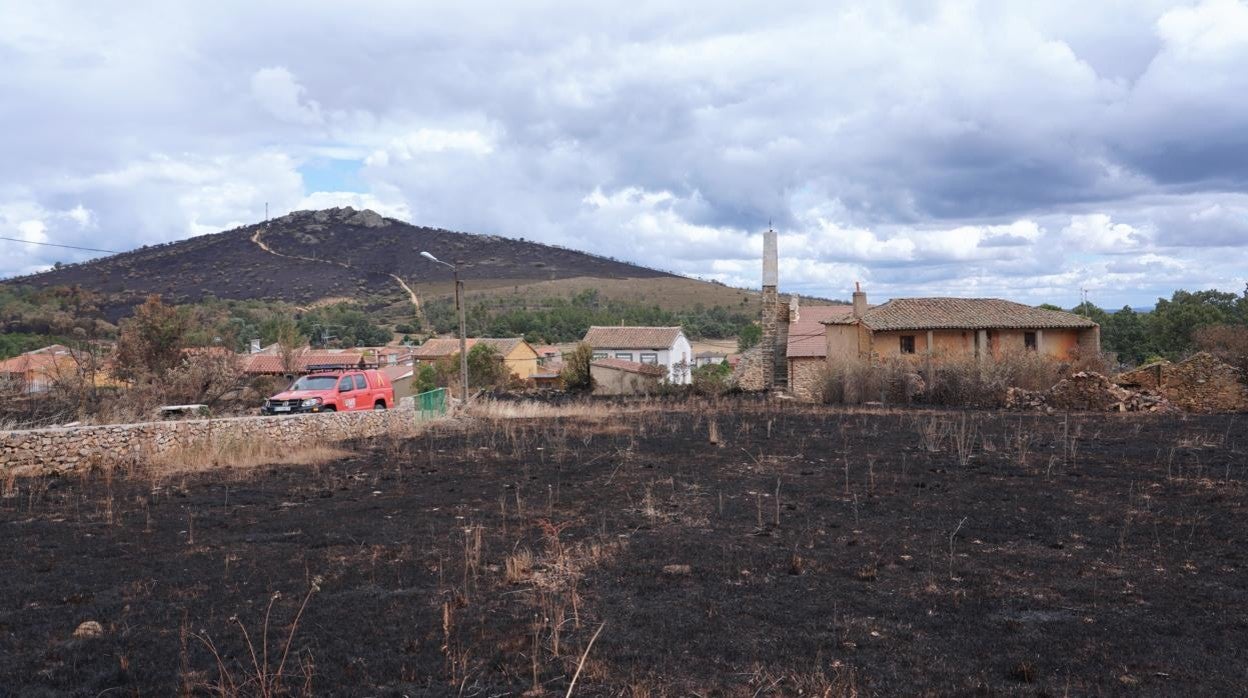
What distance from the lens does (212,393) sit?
25.9 meters

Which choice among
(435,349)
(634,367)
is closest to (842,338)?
(634,367)

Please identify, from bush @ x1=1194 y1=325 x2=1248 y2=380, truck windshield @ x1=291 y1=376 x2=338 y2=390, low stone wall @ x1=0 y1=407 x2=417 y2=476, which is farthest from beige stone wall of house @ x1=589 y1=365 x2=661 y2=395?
low stone wall @ x1=0 y1=407 x2=417 y2=476

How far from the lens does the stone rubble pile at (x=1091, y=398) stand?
23219 mm

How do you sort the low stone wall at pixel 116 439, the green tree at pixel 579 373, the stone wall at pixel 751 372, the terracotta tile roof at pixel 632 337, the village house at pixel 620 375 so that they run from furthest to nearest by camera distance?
the terracotta tile roof at pixel 632 337, the green tree at pixel 579 373, the village house at pixel 620 375, the stone wall at pixel 751 372, the low stone wall at pixel 116 439

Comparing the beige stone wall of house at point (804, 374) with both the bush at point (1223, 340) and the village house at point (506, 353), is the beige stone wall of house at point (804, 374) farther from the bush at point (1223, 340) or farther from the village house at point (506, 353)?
the village house at point (506, 353)

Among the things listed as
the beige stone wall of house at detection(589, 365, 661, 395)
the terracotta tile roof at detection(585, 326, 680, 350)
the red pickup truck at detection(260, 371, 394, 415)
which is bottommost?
the beige stone wall of house at detection(589, 365, 661, 395)

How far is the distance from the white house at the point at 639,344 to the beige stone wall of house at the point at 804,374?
993 inches

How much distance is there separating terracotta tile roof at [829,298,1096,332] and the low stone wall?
25.3 metres

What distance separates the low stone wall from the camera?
14.6m

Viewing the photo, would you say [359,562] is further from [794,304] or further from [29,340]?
[29,340]

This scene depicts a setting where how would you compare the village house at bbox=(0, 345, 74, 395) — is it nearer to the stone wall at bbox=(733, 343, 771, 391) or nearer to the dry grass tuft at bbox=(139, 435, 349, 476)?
the dry grass tuft at bbox=(139, 435, 349, 476)

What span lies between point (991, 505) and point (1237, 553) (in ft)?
9.17

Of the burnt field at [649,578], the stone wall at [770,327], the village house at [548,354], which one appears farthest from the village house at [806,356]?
the village house at [548,354]

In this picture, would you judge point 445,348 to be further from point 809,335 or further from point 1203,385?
point 1203,385
